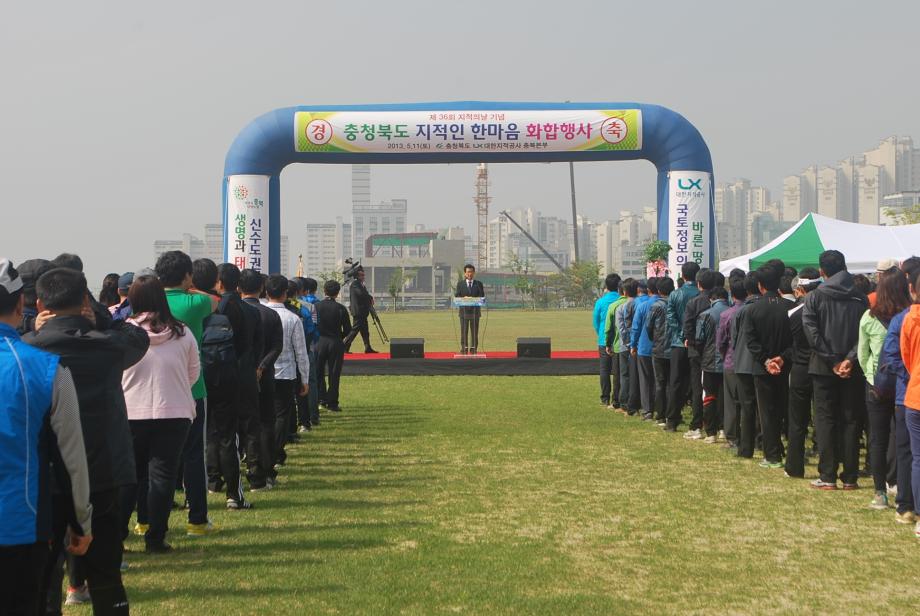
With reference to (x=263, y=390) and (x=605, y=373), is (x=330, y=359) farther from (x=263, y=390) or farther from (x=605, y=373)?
(x=263, y=390)

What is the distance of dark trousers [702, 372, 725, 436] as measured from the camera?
10.7 m

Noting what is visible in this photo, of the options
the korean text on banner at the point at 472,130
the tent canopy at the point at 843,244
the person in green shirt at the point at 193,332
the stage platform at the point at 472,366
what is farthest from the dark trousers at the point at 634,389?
the korean text on banner at the point at 472,130

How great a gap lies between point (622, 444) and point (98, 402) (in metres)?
Answer: 7.23

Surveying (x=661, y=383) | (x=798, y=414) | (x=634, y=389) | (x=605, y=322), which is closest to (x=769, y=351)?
(x=798, y=414)

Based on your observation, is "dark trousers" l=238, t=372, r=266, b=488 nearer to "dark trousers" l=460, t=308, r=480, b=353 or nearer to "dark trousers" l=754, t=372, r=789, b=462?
"dark trousers" l=754, t=372, r=789, b=462

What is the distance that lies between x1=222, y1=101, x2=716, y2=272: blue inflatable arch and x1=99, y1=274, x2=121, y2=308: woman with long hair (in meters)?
12.2

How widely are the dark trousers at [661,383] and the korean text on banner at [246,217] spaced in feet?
33.4

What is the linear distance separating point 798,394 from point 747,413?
1.10 meters

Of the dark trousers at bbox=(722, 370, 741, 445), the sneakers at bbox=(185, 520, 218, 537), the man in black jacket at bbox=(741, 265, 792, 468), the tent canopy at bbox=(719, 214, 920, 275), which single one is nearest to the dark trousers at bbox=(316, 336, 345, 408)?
the dark trousers at bbox=(722, 370, 741, 445)

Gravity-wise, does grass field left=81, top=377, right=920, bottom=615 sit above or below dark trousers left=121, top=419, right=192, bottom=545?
below

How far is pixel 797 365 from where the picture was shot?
845 cm

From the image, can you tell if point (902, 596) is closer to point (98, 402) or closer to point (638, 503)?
point (638, 503)

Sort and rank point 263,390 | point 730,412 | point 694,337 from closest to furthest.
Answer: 1. point 263,390
2. point 730,412
3. point 694,337

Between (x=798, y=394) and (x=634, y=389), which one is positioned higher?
(x=798, y=394)
